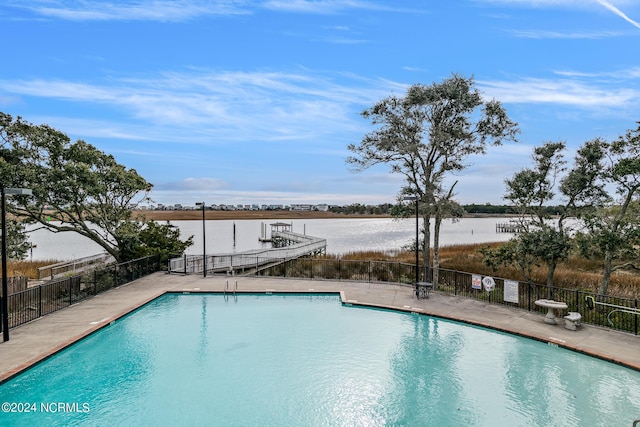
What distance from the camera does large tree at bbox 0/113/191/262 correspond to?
55.1 ft

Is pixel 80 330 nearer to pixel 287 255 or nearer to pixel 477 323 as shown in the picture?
pixel 477 323

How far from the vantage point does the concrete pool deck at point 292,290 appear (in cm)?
869

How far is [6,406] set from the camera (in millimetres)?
6695

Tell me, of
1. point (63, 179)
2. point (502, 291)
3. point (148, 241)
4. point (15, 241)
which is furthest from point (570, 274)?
point (15, 241)

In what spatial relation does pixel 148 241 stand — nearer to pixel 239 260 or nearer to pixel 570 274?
pixel 239 260

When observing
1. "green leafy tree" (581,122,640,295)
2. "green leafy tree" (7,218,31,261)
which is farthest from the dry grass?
"green leafy tree" (581,122,640,295)

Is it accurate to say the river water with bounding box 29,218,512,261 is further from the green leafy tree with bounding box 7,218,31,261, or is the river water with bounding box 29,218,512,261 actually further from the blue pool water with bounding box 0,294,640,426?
the blue pool water with bounding box 0,294,640,426

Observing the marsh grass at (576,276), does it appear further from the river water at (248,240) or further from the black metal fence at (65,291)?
the black metal fence at (65,291)

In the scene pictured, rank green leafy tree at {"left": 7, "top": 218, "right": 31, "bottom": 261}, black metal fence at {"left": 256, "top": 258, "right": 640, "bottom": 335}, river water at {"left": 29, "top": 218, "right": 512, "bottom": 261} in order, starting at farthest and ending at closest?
river water at {"left": 29, "top": 218, "right": 512, "bottom": 261} < green leafy tree at {"left": 7, "top": 218, "right": 31, "bottom": 261} < black metal fence at {"left": 256, "top": 258, "right": 640, "bottom": 335}

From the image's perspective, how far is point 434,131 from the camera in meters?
16.4

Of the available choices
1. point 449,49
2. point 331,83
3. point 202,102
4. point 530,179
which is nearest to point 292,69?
point 331,83

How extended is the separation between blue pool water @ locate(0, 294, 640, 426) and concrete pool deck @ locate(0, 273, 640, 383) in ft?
1.33

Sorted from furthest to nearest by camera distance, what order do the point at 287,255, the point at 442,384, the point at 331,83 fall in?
the point at 287,255
the point at 331,83
the point at 442,384

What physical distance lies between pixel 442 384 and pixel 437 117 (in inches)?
495
